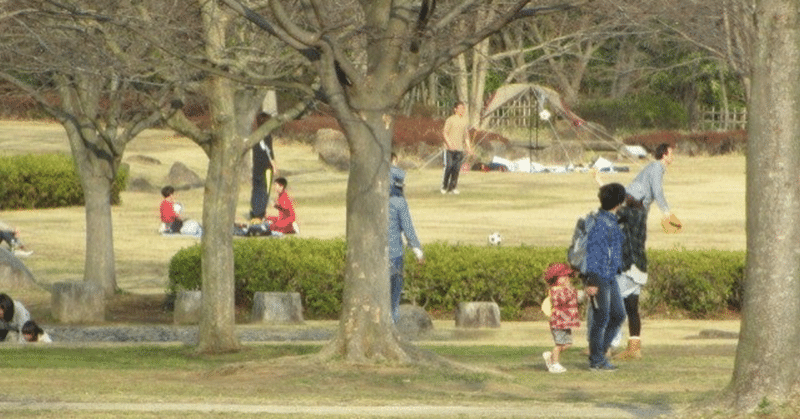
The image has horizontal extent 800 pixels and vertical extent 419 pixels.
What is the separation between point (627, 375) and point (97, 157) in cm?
967

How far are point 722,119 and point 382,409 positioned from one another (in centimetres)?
5206

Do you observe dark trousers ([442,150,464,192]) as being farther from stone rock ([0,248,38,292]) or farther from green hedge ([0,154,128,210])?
stone rock ([0,248,38,292])

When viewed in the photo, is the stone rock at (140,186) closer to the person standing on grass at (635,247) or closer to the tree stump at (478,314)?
the tree stump at (478,314)

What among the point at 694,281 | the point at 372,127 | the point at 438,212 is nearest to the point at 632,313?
the point at 372,127

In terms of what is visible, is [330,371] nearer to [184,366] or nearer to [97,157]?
[184,366]

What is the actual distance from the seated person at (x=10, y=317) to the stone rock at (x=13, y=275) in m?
4.63

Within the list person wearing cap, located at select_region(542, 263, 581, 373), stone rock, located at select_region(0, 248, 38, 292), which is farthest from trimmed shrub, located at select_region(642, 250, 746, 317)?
stone rock, located at select_region(0, 248, 38, 292)

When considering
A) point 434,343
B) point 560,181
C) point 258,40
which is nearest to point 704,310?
point 434,343

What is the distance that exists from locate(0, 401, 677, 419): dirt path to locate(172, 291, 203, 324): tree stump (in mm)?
8805

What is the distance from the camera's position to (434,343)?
17406 millimetres

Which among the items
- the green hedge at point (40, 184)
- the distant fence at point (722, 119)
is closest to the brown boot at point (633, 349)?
the green hedge at point (40, 184)

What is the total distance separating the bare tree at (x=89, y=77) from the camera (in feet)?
51.8

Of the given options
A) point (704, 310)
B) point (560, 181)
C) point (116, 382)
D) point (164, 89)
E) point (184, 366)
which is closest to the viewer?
Answer: point (116, 382)

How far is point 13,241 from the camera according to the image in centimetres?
2609
